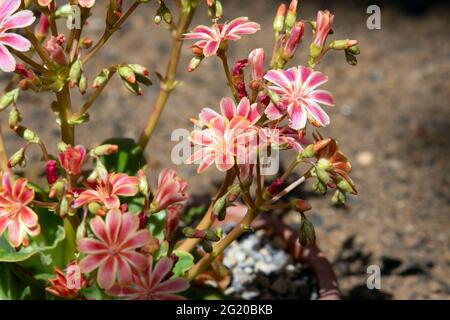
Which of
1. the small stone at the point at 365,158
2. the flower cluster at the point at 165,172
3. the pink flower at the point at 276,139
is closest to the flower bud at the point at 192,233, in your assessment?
the flower cluster at the point at 165,172

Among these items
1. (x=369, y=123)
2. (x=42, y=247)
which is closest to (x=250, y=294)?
(x=42, y=247)

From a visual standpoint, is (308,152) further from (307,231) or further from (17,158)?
(17,158)

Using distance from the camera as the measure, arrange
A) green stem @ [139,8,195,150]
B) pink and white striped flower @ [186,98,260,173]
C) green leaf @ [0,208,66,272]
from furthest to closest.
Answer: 1. green stem @ [139,8,195,150]
2. green leaf @ [0,208,66,272]
3. pink and white striped flower @ [186,98,260,173]

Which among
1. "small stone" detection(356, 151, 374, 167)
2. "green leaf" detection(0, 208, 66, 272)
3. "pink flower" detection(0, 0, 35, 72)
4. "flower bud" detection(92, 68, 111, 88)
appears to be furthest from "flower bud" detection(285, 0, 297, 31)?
"small stone" detection(356, 151, 374, 167)

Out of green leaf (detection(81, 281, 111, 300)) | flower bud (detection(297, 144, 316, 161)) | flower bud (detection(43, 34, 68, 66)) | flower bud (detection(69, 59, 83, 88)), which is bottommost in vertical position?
green leaf (detection(81, 281, 111, 300))

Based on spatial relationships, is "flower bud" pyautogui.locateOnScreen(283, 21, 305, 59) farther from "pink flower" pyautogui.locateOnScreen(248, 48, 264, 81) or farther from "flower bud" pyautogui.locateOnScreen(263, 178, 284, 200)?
"flower bud" pyautogui.locateOnScreen(263, 178, 284, 200)
